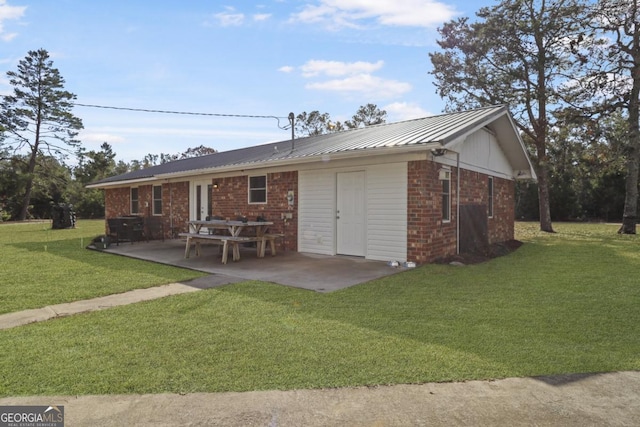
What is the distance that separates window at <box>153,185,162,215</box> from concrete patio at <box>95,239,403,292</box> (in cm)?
507

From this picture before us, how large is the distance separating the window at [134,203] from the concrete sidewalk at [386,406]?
16.0 meters

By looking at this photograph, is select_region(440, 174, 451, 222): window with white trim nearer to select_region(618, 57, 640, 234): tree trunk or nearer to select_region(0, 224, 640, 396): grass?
select_region(0, 224, 640, 396): grass

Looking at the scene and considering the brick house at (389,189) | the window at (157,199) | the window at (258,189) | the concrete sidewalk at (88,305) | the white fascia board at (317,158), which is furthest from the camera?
the window at (157,199)

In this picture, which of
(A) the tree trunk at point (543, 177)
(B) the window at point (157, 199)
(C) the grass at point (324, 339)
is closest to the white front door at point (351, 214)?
(C) the grass at point (324, 339)

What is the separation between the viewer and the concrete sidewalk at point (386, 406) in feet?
7.93

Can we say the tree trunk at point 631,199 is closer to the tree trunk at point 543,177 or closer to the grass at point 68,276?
the tree trunk at point 543,177

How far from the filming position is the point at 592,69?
1939 centimetres

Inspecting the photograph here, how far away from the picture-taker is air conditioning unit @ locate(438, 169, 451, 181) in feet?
29.1

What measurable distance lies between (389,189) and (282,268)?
2.92 meters

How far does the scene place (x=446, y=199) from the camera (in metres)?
9.41

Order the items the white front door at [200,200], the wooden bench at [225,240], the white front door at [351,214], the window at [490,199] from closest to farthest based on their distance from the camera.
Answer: the wooden bench at [225,240] < the white front door at [351,214] < the window at [490,199] < the white front door at [200,200]

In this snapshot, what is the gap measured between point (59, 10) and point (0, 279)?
6.72 metres

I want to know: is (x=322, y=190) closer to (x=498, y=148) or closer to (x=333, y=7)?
(x=333, y=7)

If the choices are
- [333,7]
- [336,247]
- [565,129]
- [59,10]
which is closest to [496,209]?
[336,247]
